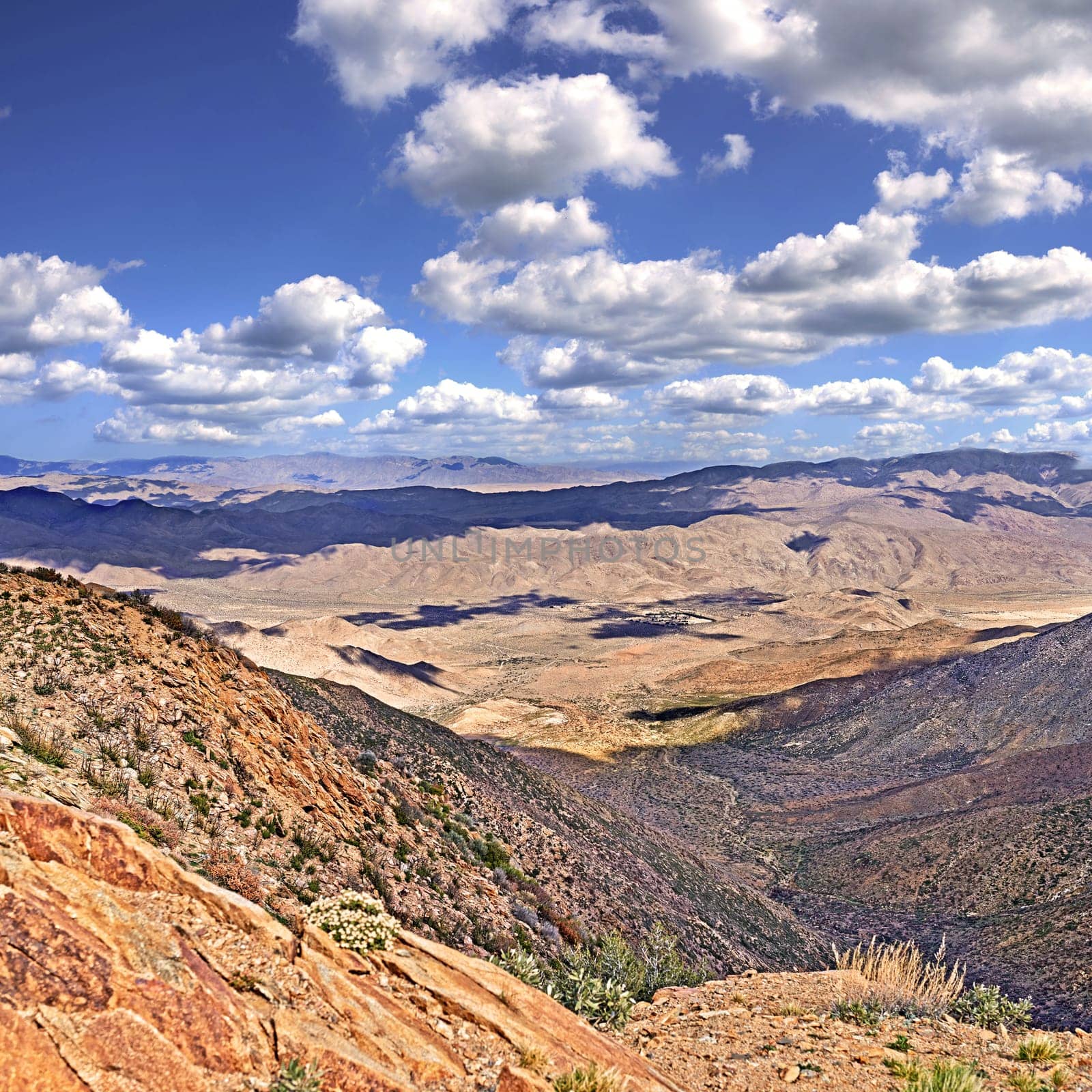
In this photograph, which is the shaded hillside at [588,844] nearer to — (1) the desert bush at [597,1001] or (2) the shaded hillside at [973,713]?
(1) the desert bush at [597,1001]

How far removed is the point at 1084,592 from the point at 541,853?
611 ft

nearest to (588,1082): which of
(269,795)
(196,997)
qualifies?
(196,997)

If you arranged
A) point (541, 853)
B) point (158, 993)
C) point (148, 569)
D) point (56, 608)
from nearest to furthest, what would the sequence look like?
point (158, 993)
point (56, 608)
point (541, 853)
point (148, 569)

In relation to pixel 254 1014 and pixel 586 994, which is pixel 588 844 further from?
pixel 254 1014

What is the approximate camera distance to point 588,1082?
22.2 ft

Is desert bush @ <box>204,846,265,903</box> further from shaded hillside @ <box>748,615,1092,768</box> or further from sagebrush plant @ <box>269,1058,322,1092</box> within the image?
shaded hillside @ <box>748,615,1092,768</box>

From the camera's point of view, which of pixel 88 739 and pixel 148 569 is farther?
pixel 148 569

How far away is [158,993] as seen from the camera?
5.44 m

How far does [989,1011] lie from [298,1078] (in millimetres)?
11584

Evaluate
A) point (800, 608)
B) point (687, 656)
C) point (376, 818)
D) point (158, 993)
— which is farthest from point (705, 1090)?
point (800, 608)

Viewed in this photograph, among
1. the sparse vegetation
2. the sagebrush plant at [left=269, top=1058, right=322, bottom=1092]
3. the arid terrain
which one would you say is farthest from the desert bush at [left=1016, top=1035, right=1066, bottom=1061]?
the sagebrush plant at [left=269, top=1058, right=322, bottom=1092]

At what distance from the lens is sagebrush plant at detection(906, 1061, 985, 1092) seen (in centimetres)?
751

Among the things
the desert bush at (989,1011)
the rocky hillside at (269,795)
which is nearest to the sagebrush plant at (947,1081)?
the desert bush at (989,1011)

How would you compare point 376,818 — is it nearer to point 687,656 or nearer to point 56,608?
point 56,608
